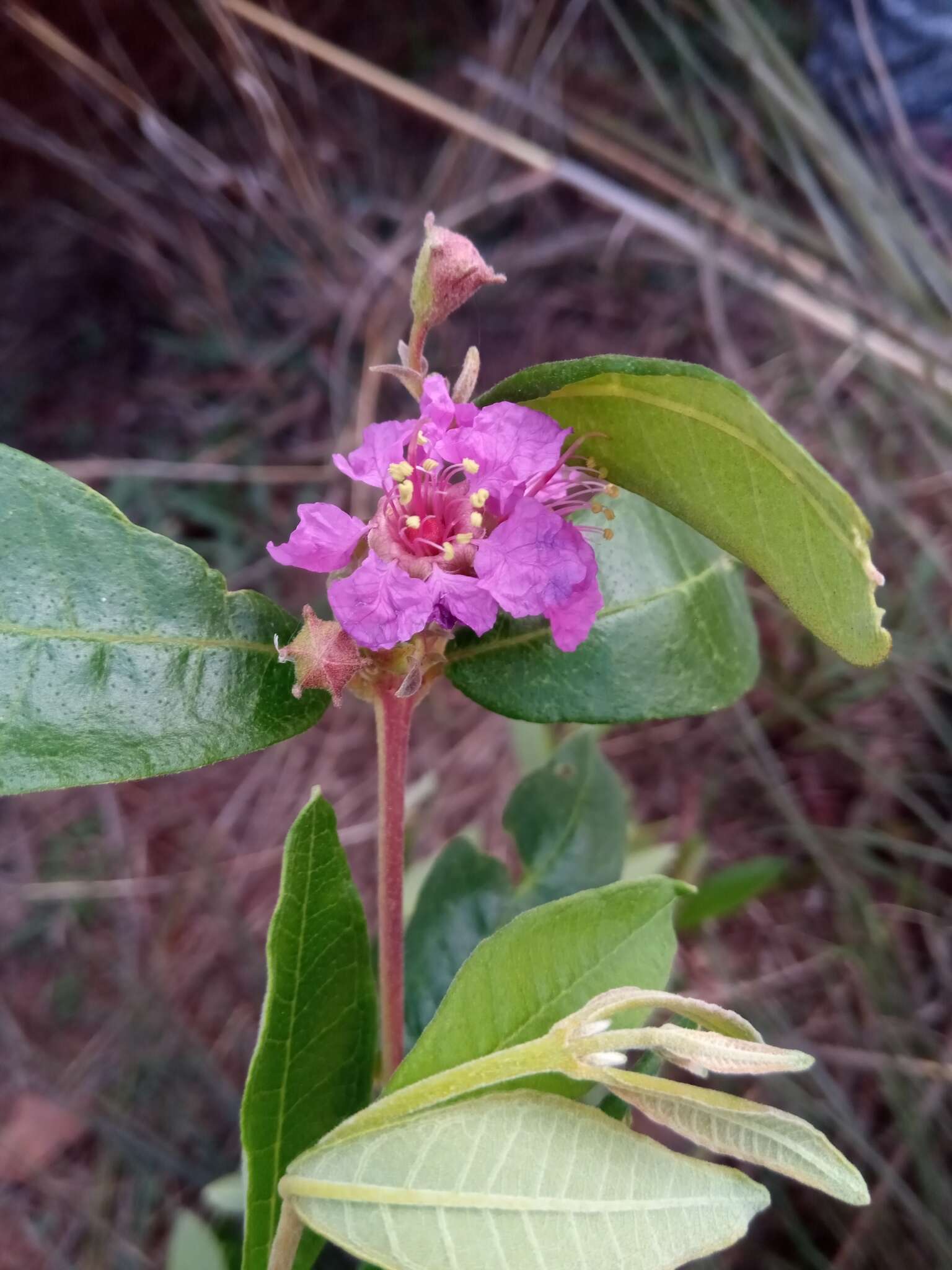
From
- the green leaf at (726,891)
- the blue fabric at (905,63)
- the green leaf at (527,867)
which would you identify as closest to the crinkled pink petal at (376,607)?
the green leaf at (527,867)

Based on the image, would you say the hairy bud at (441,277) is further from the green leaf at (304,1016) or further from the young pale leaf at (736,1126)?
the young pale leaf at (736,1126)

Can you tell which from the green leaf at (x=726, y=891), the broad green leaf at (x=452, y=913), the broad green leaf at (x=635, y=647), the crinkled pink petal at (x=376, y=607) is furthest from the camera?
the green leaf at (x=726, y=891)

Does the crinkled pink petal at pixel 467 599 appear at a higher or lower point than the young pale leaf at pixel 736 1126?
higher

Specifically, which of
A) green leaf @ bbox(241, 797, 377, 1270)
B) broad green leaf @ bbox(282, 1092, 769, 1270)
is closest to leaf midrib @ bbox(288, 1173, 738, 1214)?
broad green leaf @ bbox(282, 1092, 769, 1270)

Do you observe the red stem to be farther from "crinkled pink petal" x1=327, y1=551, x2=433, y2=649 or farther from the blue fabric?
the blue fabric

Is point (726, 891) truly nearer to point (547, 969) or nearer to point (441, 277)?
point (547, 969)

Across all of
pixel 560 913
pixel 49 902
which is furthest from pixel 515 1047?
pixel 49 902

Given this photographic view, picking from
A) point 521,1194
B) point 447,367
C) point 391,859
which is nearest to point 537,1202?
point 521,1194
